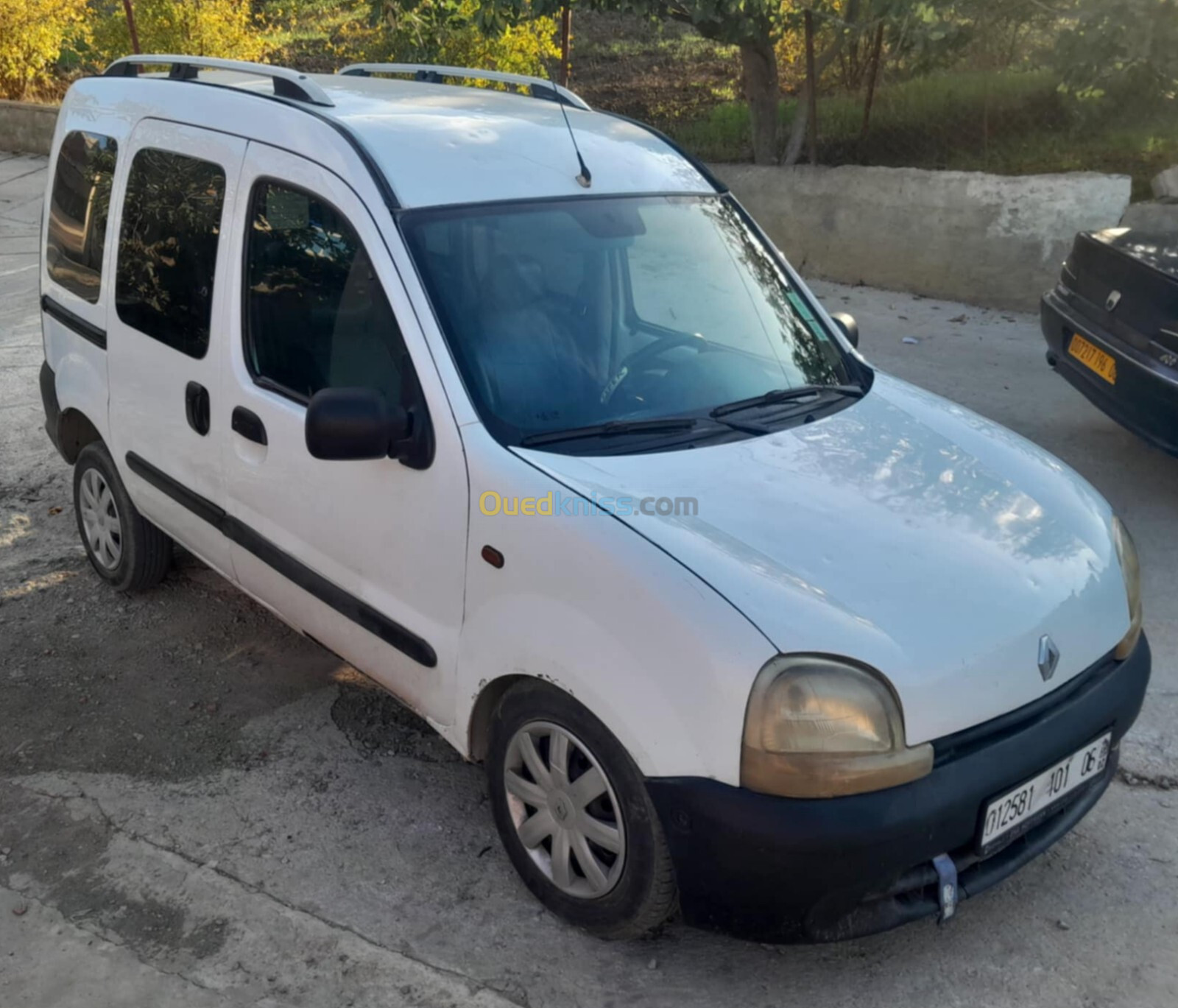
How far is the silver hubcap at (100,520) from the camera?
15.1ft

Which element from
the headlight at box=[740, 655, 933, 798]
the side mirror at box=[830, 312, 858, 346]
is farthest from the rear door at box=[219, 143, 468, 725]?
the side mirror at box=[830, 312, 858, 346]

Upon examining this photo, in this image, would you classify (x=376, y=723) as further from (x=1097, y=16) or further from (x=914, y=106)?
(x=914, y=106)

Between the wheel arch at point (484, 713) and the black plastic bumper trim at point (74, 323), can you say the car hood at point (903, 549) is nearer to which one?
the wheel arch at point (484, 713)

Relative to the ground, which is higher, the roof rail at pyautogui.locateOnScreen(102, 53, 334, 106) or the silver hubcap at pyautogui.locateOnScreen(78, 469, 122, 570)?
the roof rail at pyautogui.locateOnScreen(102, 53, 334, 106)

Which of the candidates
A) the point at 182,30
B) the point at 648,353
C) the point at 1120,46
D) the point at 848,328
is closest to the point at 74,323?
the point at 648,353

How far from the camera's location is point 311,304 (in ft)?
10.9

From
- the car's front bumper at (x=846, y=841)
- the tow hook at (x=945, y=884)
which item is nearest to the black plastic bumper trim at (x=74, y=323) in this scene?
the car's front bumper at (x=846, y=841)

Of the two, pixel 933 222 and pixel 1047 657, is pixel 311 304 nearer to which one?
pixel 1047 657

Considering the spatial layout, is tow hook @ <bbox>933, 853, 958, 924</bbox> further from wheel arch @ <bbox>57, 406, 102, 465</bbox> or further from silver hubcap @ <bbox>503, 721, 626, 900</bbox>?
wheel arch @ <bbox>57, 406, 102, 465</bbox>

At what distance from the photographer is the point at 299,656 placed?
14.0 ft

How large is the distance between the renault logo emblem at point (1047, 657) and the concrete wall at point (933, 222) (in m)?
6.21

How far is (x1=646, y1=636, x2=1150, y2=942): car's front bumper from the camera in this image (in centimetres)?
233

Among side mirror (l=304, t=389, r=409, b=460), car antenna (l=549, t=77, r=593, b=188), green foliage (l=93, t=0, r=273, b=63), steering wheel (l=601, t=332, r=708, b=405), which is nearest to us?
side mirror (l=304, t=389, r=409, b=460)

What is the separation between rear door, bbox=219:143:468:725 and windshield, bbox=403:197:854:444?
0.54ft
